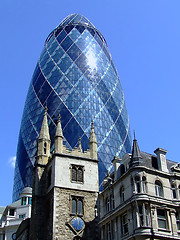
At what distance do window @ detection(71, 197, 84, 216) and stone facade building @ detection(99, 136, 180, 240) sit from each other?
4.53 meters

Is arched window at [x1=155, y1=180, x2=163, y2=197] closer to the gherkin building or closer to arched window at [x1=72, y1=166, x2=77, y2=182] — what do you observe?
arched window at [x1=72, y1=166, x2=77, y2=182]

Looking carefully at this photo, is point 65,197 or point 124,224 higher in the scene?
point 65,197

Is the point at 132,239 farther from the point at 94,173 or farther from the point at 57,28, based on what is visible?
the point at 57,28

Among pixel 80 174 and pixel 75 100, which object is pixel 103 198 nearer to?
pixel 80 174

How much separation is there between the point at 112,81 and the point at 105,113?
823cm

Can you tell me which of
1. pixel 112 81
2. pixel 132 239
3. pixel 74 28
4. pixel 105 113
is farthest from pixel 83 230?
pixel 74 28

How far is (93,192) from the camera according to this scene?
35625mm

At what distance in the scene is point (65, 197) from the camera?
34.2 meters

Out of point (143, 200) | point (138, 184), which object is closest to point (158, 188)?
point (138, 184)

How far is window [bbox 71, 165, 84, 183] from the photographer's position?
35.7 metres

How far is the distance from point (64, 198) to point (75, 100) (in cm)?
2849

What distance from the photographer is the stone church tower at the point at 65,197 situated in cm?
3312

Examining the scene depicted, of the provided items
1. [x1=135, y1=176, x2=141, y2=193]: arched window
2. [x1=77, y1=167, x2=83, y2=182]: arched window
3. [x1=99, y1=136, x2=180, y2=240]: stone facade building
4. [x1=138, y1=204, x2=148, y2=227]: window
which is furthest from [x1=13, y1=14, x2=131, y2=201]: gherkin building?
[x1=138, y1=204, x2=148, y2=227]: window

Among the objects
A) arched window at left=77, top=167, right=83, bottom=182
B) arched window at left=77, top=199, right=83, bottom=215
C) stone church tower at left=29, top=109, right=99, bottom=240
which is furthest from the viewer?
arched window at left=77, top=167, right=83, bottom=182
